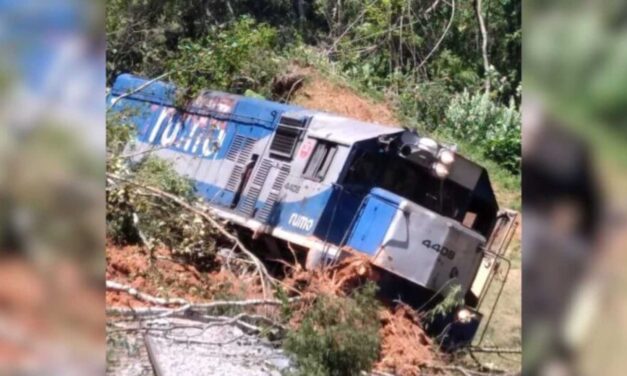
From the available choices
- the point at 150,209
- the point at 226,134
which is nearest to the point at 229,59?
the point at 226,134

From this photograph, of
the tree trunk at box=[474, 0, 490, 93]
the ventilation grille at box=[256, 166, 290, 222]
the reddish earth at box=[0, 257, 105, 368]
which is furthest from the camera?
the ventilation grille at box=[256, 166, 290, 222]

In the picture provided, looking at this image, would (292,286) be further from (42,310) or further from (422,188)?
(42,310)

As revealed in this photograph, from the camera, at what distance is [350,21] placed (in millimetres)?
2730

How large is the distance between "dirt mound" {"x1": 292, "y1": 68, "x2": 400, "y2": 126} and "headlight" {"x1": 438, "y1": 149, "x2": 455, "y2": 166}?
17cm

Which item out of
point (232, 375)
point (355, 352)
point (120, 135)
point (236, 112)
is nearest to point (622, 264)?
point (355, 352)

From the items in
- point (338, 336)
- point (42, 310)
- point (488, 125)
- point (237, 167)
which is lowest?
point (42, 310)

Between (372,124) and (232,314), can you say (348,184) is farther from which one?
(232,314)

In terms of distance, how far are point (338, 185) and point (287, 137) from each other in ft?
0.85

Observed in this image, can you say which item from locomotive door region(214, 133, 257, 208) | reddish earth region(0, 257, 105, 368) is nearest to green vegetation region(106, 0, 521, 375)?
locomotive door region(214, 133, 257, 208)

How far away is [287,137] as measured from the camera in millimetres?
2848

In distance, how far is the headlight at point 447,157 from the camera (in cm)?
261

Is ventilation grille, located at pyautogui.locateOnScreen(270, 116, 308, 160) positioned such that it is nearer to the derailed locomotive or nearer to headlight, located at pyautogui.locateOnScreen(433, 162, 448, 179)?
the derailed locomotive

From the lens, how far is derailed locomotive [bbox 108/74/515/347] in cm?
255

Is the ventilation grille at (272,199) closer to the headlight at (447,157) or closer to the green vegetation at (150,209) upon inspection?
the green vegetation at (150,209)
